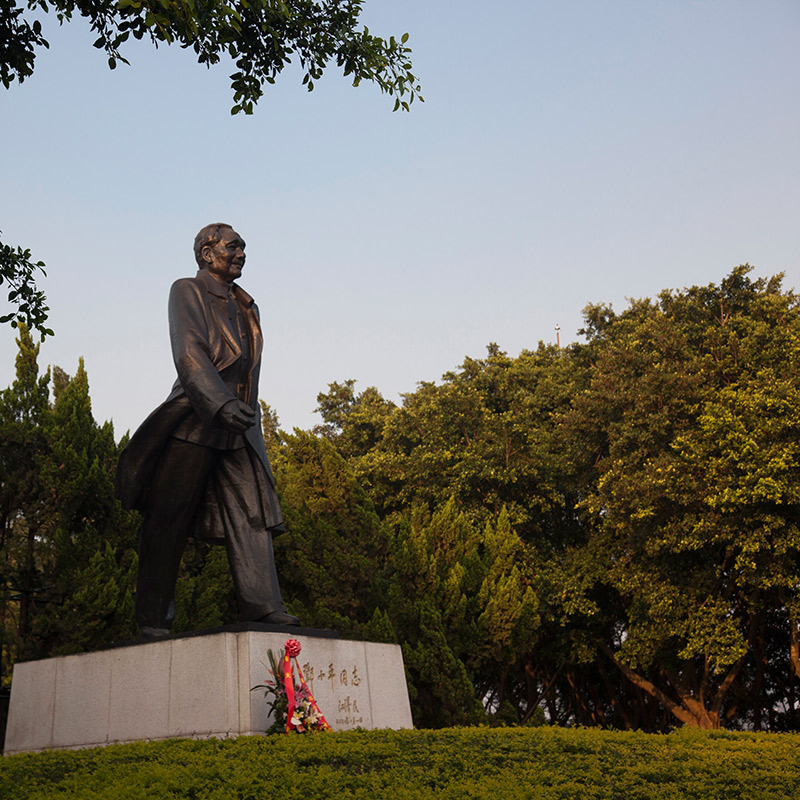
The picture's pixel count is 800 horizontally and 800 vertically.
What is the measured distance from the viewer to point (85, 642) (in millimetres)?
12195

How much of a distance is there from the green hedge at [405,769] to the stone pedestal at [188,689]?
0.47 meters

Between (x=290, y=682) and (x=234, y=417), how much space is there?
6.14 ft

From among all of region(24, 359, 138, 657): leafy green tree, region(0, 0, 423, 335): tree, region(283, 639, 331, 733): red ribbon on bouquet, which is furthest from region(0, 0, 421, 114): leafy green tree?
region(24, 359, 138, 657): leafy green tree

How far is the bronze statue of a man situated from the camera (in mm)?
7113

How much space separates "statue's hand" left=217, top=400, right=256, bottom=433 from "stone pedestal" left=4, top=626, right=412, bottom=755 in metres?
1.39

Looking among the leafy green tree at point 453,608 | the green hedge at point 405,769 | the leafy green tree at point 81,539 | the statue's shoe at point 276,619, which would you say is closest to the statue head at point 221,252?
the statue's shoe at point 276,619

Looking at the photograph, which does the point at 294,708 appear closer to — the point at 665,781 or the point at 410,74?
the point at 665,781

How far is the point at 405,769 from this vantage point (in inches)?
213

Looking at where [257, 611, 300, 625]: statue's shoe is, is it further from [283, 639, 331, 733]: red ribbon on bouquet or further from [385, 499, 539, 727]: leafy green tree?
[385, 499, 539, 727]: leafy green tree

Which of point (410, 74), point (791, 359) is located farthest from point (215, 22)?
point (791, 359)

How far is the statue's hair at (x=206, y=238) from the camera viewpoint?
7.68 m

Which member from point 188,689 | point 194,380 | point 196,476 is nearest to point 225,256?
point 194,380

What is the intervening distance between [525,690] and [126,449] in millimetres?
18567

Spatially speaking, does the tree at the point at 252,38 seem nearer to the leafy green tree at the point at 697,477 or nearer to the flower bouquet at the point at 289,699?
the flower bouquet at the point at 289,699
